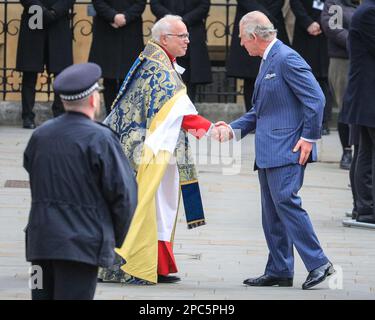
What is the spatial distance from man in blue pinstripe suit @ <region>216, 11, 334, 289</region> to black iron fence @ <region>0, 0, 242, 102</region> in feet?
26.6

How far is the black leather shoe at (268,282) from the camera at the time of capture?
898 centimetres

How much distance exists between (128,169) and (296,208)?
2322 mm

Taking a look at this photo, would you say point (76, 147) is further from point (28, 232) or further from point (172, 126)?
point (172, 126)

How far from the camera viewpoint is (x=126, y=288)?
8844mm

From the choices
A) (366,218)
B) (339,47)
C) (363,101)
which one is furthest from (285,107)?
(339,47)

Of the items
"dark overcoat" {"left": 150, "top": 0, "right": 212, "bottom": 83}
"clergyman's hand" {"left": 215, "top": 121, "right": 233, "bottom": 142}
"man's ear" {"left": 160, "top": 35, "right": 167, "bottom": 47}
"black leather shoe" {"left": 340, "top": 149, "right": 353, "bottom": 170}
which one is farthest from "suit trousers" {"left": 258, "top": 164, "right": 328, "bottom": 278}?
"dark overcoat" {"left": 150, "top": 0, "right": 212, "bottom": 83}

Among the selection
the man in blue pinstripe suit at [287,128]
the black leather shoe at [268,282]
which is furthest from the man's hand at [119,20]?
the black leather shoe at [268,282]

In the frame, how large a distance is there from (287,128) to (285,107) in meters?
0.14

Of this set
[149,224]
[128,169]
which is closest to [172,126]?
[149,224]

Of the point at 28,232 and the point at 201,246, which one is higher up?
the point at 28,232

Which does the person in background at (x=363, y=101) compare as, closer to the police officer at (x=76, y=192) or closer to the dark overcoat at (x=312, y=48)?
the police officer at (x=76, y=192)

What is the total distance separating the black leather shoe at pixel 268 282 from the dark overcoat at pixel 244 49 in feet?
24.1

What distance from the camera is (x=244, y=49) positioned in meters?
16.3

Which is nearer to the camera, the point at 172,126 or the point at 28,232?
the point at 28,232
